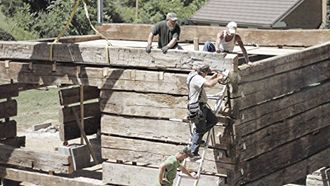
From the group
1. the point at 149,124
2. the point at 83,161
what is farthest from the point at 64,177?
the point at 149,124

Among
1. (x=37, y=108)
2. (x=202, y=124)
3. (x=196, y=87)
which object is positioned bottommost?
(x=37, y=108)

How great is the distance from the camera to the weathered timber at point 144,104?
9453 millimetres

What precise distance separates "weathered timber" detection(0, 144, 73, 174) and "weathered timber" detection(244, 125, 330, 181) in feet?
9.36

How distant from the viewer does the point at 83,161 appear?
12.2 m

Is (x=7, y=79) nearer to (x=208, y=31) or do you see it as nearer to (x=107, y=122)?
(x=107, y=122)

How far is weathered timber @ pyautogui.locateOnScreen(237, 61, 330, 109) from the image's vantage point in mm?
9281

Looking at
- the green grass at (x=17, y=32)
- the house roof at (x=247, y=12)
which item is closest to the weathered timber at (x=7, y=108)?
the house roof at (x=247, y=12)

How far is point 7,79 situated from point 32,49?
81 centimetres

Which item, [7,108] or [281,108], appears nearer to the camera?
[281,108]

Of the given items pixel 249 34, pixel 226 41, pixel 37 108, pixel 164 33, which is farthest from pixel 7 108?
pixel 37 108

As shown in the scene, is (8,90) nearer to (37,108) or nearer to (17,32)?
(37,108)

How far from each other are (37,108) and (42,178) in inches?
438

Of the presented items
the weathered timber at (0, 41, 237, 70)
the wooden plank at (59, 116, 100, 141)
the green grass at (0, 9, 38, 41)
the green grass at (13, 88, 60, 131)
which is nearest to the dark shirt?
the weathered timber at (0, 41, 237, 70)

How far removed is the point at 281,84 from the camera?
10.1 m
